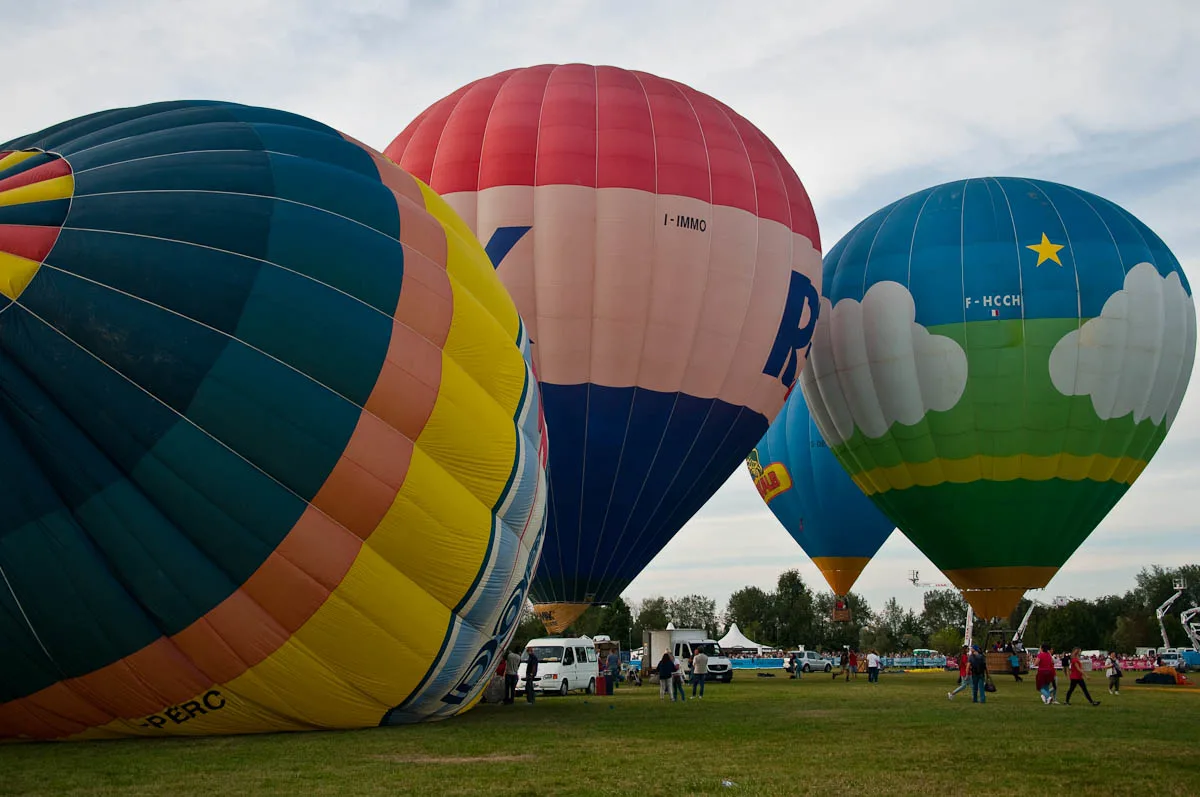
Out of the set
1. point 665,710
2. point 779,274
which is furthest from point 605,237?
point 665,710

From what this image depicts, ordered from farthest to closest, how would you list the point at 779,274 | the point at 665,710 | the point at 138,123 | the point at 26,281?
the point at 779,274 → the point at 665,710 → the point at 138,123 → the point at 26,281

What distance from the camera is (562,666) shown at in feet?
66.2

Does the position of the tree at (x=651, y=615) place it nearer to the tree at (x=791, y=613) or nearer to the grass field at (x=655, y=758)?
the tree at (x=791, y=613)

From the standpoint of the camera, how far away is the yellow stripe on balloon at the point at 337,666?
32.9ft

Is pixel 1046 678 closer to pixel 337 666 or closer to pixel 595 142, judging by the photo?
pixel 595 142

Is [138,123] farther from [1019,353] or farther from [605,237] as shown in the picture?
[1019,353]

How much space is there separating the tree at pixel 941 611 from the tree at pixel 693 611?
20729 mm

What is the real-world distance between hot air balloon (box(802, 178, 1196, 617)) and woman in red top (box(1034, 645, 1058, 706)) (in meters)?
5.81

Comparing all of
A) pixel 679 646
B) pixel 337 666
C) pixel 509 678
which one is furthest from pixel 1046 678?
pixel 679 646

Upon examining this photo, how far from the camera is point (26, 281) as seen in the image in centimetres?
902

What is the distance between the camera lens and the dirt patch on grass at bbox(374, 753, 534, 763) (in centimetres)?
928

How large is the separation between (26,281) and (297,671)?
382cm

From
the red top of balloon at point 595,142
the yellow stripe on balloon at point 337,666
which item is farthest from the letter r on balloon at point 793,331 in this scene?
the yellow stripe on balloon at point 337,666

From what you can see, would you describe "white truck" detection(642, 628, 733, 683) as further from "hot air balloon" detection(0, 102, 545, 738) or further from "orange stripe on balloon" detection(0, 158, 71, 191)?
"orange stripe on balloon" detection(0, 158, 71, 191)
